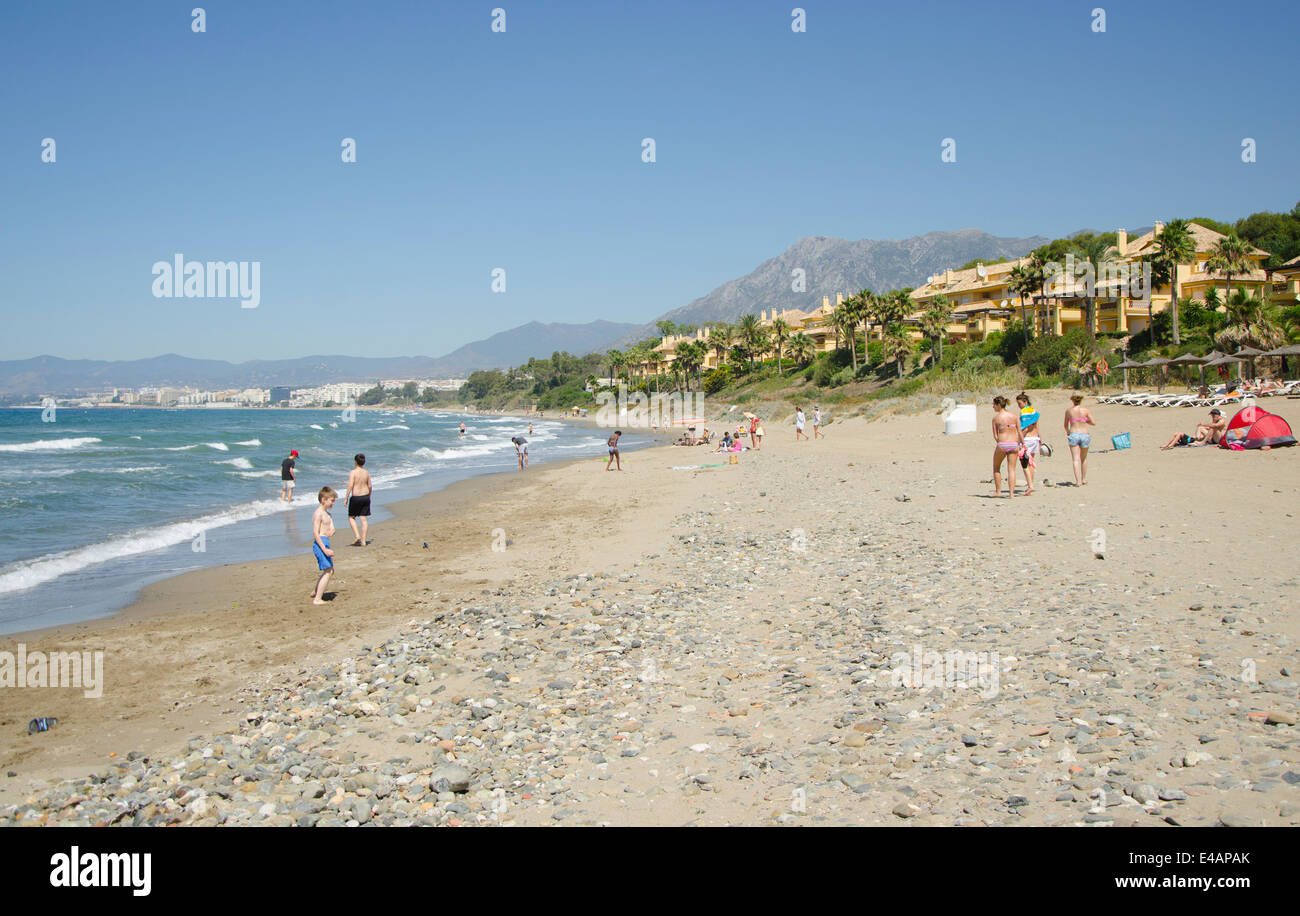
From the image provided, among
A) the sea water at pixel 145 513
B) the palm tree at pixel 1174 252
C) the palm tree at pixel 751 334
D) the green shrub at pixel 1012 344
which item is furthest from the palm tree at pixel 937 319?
the palm tree at pixel 751 334

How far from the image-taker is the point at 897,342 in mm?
60781

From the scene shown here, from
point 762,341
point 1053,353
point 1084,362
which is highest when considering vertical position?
point 762,341

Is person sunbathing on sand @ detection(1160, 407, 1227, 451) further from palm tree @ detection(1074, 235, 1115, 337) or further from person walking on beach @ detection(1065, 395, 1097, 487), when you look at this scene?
palm tree @ detection(1074, 235, 1115, 337)

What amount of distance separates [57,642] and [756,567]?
8.69 metres

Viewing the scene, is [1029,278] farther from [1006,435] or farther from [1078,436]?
[1006,435]

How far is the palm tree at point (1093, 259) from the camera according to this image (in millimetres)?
48750

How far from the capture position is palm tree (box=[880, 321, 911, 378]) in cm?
5925

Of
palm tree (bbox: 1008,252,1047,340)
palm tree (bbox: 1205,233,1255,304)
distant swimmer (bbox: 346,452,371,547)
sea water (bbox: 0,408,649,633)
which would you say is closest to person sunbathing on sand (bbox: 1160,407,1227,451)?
sea water (bbox: 0,408,649,633)

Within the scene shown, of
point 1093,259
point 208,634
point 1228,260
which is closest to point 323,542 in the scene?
point 208,634

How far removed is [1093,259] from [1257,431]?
1445 inches

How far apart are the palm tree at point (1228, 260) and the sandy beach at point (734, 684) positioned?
141 ft

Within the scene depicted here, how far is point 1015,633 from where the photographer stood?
6820mm
